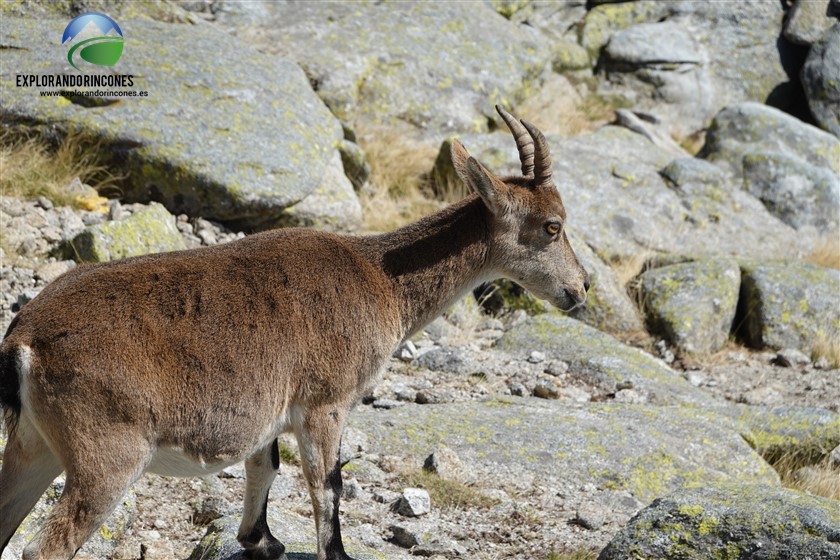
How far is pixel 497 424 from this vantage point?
972 centimetres

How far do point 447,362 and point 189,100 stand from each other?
4.98 meters

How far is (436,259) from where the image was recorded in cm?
764

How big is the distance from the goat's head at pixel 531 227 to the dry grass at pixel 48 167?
6.55 meters

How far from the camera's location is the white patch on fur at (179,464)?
Answer: 6027 mm

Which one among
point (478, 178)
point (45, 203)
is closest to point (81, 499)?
point (478, 178)

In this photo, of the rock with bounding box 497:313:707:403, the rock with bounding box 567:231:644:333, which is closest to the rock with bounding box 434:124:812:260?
the rock with bounding box 567:231:644:333

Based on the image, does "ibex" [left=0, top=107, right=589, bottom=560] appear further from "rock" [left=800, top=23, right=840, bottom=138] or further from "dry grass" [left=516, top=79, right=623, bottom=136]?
"rock" [left=800, top=23, right=840, bottom=138]

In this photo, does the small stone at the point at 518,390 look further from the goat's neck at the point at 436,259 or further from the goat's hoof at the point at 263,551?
the goat's hoof at the point at 263,551

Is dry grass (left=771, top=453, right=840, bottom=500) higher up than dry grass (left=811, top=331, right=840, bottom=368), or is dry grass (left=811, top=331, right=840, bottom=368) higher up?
dry grass (left=771, top=453, right=840, bottom=500)

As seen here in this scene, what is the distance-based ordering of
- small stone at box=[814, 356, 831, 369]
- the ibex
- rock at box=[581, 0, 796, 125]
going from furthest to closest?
rock at box=[581, 0, 796, 125] → small stone at box=[814, 356, 831, 369] → the ibex

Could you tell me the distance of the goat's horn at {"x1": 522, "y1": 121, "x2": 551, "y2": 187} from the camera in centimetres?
767

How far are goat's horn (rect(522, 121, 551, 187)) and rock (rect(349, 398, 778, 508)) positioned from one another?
8.79 feet

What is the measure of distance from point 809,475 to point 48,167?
9.33 metres

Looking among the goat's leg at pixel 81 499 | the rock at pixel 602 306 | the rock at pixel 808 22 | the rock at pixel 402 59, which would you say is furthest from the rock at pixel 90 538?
the rock at pixel 808 22
